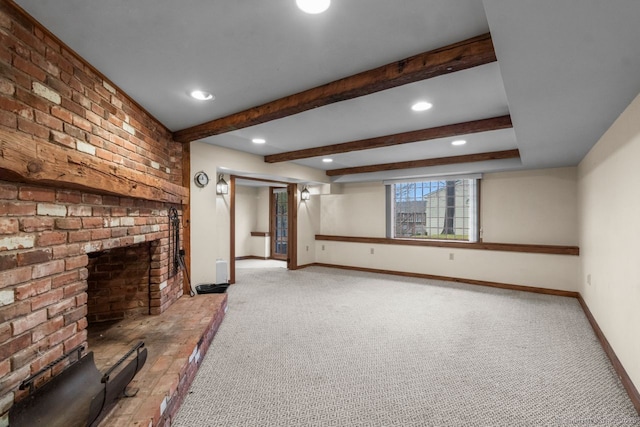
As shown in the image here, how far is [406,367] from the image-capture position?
7.57 feet

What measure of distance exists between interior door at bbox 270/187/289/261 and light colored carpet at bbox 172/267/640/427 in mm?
3757

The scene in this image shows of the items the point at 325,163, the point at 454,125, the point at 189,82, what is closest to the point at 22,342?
the point at 189,82

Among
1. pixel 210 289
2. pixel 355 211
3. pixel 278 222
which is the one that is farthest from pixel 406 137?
pixel 278 222

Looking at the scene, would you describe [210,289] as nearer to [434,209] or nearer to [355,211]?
[355,211]

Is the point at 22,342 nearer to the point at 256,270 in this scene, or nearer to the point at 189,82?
the point at 189,82

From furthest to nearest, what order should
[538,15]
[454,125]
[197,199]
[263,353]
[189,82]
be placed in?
[197,199] → [454,125] → [263,353] → [189,82] → [538,15]

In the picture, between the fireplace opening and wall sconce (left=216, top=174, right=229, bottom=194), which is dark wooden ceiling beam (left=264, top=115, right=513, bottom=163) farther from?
the fireplace opening

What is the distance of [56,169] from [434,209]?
556 centimetres

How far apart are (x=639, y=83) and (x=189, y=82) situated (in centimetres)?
277

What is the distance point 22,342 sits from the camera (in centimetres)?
131

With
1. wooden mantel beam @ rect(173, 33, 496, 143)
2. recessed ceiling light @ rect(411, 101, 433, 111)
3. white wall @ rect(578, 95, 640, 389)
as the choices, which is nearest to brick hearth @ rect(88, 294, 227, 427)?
wooden mantel beam @ rect(173, 33, 496, 143)

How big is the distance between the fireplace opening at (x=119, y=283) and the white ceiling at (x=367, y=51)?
4.51 feet

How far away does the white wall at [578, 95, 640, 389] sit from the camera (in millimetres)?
1939

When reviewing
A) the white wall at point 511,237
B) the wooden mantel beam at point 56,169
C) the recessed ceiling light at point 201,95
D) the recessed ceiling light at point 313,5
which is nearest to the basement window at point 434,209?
the white wall at point 511,237
